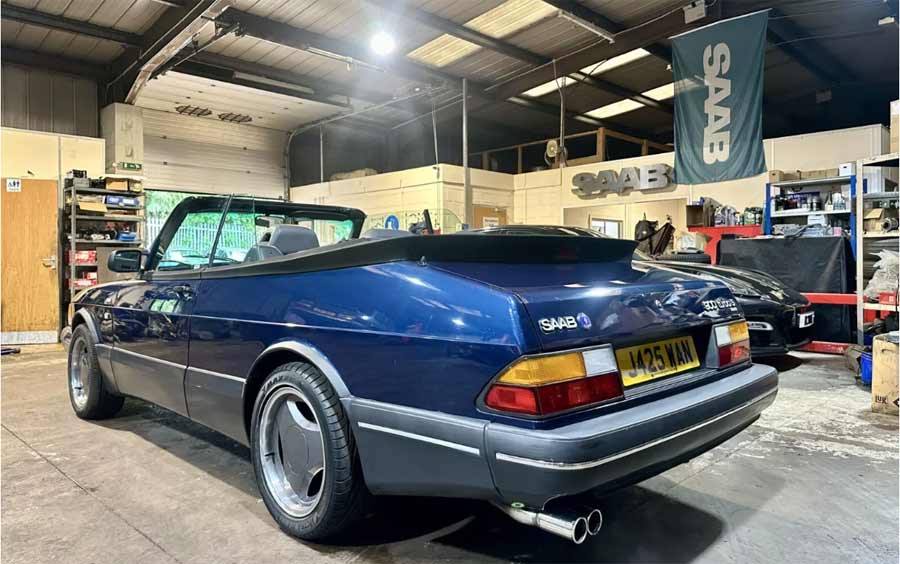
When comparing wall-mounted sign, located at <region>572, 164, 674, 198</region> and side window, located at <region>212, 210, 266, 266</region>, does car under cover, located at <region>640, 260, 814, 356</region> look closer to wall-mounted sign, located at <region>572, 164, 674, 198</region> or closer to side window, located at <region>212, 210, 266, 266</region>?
side window, located at <region>212, 210, 266, 266</region>

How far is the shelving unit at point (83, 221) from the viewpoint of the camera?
7.49 meters

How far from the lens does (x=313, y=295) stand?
1.91 meters

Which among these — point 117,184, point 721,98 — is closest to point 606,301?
point 721,98

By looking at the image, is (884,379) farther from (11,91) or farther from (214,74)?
(11,91)

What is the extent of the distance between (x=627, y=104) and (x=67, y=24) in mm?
10604

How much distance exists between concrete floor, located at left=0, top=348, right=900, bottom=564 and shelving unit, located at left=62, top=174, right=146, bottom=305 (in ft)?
16.5

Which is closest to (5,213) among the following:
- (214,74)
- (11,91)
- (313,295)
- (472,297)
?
(11,91)

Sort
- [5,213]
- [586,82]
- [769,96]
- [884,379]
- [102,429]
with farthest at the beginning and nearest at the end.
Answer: [769,96], [586,82], [5,213], [884,379], [102,429]

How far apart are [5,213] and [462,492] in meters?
8.09

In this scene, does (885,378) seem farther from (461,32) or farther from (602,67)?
(602,67)

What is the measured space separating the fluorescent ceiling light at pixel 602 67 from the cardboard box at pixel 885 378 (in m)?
7.03

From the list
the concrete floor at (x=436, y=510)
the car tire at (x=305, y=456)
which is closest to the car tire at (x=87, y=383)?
the concrete floor at (x=436, y=510)

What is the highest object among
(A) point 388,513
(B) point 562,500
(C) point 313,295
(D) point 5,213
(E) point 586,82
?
(E) point 586,82

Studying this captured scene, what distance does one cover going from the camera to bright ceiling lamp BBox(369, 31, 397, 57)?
7.97 metres
